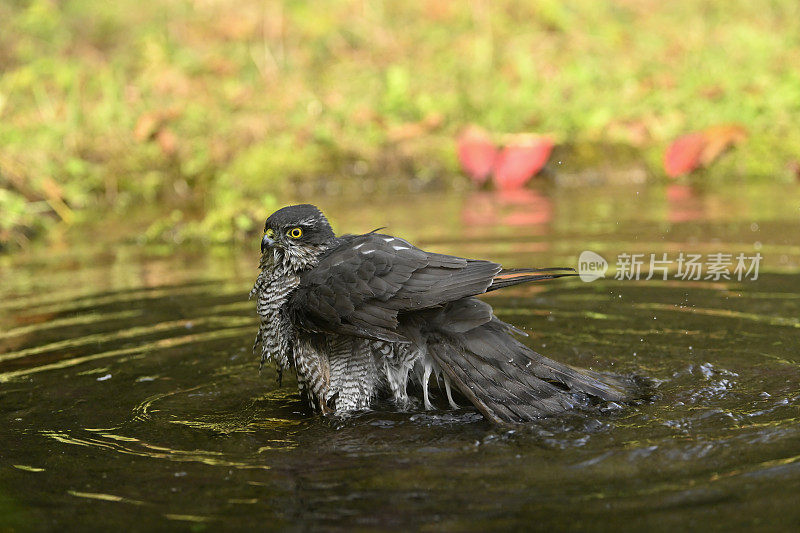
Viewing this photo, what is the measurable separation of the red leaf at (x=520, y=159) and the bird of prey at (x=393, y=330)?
7.09 meters

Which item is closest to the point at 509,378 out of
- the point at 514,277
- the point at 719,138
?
the point at 514,277

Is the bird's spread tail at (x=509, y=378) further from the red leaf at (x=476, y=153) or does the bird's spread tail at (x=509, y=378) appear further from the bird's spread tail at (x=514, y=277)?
the red leaf at (x=476, y=153)

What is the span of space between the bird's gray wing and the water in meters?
0.48

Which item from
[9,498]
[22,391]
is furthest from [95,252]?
[9,498]

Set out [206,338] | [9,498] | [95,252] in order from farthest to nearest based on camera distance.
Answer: [95,252], [206,338], [9,498]

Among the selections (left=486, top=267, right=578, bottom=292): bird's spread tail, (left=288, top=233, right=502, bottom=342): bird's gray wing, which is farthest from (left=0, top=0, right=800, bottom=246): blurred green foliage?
(left=486, top=267, right=578, bottom=292): bird's spread tail

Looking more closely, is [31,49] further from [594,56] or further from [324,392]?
[324,392]

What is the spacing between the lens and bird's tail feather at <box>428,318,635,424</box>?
4270mm

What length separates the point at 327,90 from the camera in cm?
1355

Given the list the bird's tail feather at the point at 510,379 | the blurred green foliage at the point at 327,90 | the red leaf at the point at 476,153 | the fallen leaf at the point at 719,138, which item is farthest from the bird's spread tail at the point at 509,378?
the fallen leaf at the point at 719,138

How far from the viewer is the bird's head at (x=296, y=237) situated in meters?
4.64

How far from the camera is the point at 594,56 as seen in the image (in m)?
13.9

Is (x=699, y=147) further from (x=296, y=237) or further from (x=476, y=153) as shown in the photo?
(x=296, y=237)

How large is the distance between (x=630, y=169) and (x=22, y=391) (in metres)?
8.44
